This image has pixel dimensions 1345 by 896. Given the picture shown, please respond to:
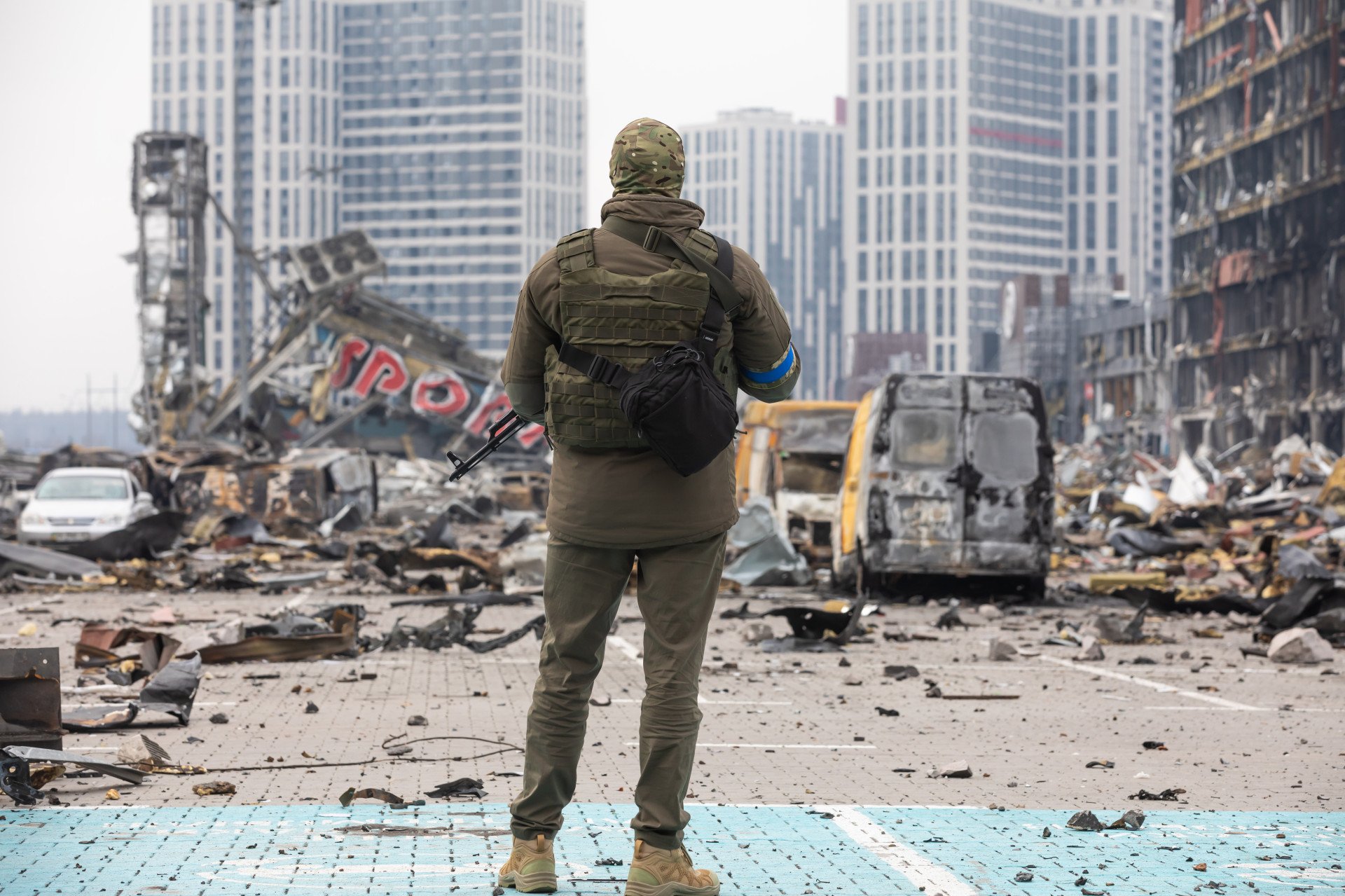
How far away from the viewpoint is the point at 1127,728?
865cm

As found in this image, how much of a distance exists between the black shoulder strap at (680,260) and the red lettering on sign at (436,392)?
→ 57.0m

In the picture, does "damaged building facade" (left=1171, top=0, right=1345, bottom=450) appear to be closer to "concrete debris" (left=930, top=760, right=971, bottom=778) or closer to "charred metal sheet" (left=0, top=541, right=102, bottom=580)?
"charred metal sheet" (left=0, top=541, right=102, bottom=580)

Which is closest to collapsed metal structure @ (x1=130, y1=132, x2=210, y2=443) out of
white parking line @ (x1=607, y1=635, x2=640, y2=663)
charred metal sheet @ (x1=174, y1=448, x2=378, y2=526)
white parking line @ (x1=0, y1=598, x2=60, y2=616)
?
charred metal sheet @ (x1=174, y1=448, x2=378, y2=526)

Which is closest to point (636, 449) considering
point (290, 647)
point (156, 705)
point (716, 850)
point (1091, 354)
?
point (716, 850)

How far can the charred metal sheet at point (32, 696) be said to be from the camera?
6.42 m

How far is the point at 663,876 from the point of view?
4.46 meters

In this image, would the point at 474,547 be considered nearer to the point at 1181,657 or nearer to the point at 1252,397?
the point at 1181,657

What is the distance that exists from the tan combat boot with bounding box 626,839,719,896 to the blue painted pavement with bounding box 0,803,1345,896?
0.25m

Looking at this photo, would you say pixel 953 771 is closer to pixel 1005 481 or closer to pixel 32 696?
pixel 32 696

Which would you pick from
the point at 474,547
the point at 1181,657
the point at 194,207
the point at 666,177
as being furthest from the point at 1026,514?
the point at 194,207

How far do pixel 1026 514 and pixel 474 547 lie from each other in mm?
9697

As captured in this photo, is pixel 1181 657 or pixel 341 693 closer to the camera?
pixel 341 693

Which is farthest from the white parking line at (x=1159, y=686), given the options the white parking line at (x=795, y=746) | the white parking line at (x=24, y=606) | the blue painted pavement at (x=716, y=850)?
the white parking line at (x=24, y=606)

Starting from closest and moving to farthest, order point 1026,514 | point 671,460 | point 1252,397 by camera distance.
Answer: point 671,460
point 1026,514
point 1252,397
